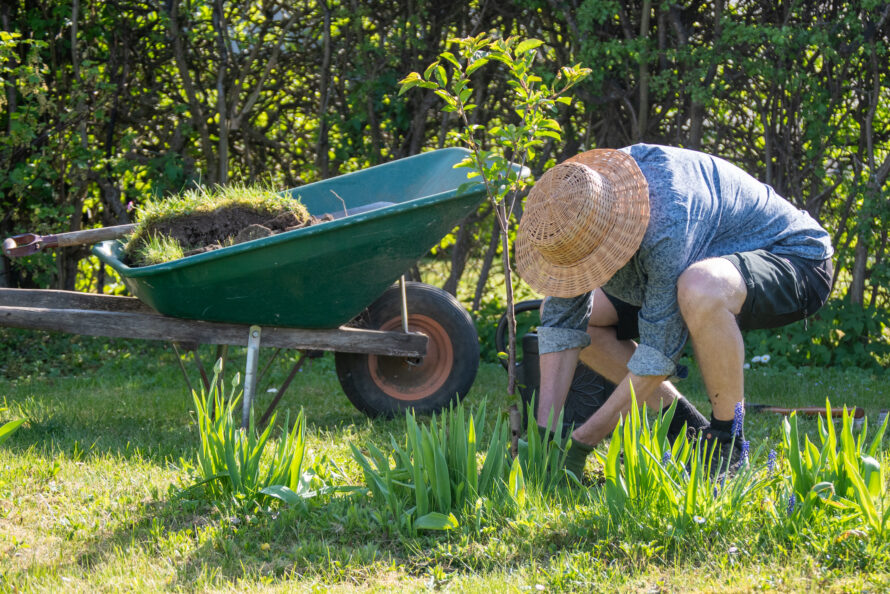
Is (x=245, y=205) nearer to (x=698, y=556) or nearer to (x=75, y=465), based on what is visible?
(x=75, y=465)

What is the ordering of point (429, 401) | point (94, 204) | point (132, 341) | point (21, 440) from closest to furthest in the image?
point (21, 440) → point (429, 401) → point (132, 341) → point (94, 204)

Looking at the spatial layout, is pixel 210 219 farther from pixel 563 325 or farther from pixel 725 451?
pixel 725 451

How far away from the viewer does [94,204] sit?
19.1ft

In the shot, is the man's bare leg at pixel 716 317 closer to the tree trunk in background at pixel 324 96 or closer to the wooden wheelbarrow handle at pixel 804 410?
the wooden wheelbarrow handle at pixel 804 410

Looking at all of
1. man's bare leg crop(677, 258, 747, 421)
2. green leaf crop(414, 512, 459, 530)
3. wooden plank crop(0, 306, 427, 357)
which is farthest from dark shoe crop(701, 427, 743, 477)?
wooden plank crop(0, 306, 427, 357)

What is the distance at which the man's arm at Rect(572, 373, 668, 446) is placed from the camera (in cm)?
237

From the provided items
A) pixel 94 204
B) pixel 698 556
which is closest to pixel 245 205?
pixel 698 556

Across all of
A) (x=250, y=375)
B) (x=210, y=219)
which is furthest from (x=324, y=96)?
(x=250, y=375)

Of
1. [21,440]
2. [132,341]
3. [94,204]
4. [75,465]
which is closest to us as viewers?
[75,465]

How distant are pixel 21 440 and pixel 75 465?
0.45 metres

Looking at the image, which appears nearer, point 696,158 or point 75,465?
point 696,158

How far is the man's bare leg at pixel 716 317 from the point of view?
2312mm

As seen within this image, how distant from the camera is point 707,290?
2.31 m

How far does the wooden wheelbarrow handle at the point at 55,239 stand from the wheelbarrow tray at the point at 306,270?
0.06 metres
